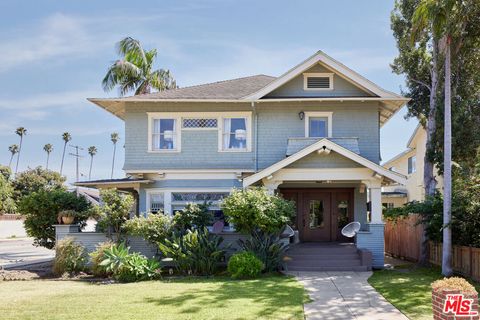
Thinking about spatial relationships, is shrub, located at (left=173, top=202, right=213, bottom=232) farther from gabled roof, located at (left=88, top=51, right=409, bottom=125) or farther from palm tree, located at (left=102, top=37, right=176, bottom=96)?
palm tree, located at (left=102, top=37, right=176, bottom=96)

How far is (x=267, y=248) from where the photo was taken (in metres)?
16.3

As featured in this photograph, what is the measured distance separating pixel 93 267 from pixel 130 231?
5.40 feet

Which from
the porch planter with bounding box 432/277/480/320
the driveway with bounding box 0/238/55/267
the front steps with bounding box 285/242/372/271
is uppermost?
the porch planter with bounding box 432/277/480/320

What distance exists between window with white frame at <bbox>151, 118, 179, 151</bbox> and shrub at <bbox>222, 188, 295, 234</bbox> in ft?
15.5

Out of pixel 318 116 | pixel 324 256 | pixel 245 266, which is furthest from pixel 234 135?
pixel 245 266

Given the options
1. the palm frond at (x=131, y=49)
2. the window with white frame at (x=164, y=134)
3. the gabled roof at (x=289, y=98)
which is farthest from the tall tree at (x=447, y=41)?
the palm frond at (x=131, y=49)

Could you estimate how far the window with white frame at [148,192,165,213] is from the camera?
20281 millimetres

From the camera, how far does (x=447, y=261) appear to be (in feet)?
49.2

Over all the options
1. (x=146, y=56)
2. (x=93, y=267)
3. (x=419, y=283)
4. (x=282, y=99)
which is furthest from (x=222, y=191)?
(x=146, y=56)

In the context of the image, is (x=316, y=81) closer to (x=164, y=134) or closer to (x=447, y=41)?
(x=447, y=41)

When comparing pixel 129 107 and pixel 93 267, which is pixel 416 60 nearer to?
pixel 129 107

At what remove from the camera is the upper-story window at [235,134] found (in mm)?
20250

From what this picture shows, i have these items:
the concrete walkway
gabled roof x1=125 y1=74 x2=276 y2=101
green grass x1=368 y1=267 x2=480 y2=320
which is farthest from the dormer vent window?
the concrete walkway

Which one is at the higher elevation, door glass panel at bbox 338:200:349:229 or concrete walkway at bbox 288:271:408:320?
door glass panel at bbox 338:200:349:229
